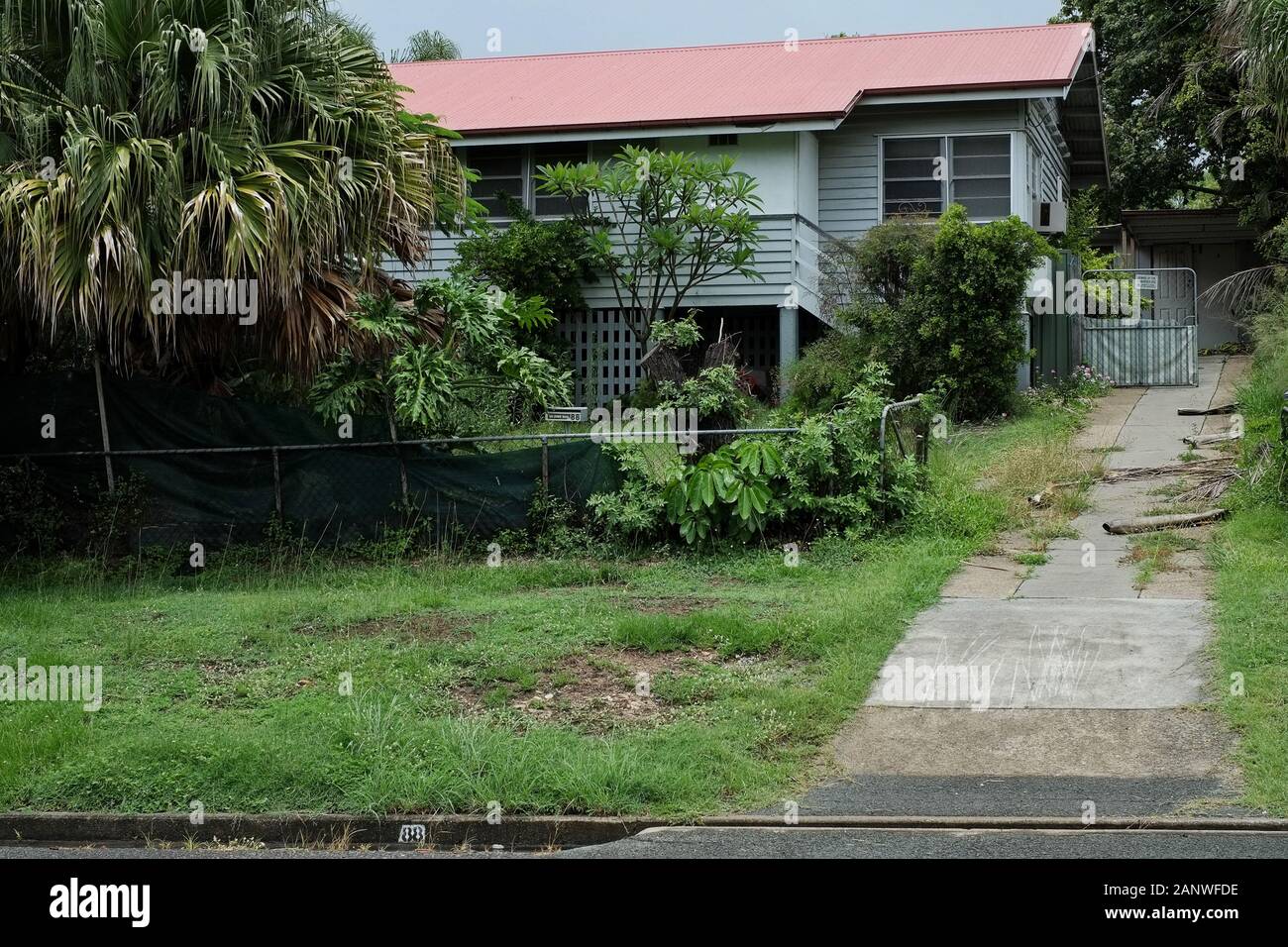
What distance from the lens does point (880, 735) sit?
7.68 meters

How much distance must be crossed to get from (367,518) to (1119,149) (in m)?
24.4

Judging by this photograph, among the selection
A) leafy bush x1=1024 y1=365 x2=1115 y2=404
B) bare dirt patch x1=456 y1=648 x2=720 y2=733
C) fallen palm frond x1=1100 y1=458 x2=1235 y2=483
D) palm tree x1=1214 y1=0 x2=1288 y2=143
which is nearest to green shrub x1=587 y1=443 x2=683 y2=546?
bare dirt patch x1=456 y1=648 x2=720 y2=733

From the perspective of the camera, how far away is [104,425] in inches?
518

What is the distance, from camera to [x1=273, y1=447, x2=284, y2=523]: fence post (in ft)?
42.6

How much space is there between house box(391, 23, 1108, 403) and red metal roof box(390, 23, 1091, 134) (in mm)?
49

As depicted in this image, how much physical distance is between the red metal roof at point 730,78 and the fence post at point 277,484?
9.47 meters

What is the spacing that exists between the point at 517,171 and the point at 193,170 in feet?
36.4

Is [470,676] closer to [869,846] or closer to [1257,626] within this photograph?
[869,846]

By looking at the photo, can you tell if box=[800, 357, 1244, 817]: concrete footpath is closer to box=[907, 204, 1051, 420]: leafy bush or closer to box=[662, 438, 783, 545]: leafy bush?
box=[662, 438, 783, 545]: leafy bush

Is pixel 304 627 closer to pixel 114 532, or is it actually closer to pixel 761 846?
pixel 114 532

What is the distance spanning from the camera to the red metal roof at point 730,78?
21.0m

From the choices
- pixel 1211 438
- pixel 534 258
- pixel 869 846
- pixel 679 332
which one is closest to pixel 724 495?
pixel 679 332

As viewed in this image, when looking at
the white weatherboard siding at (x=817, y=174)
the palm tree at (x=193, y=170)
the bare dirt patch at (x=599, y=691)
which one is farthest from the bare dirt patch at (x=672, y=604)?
the white weatherboard siding at (x=817, y=174)

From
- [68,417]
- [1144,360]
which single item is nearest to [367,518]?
[68,417]
